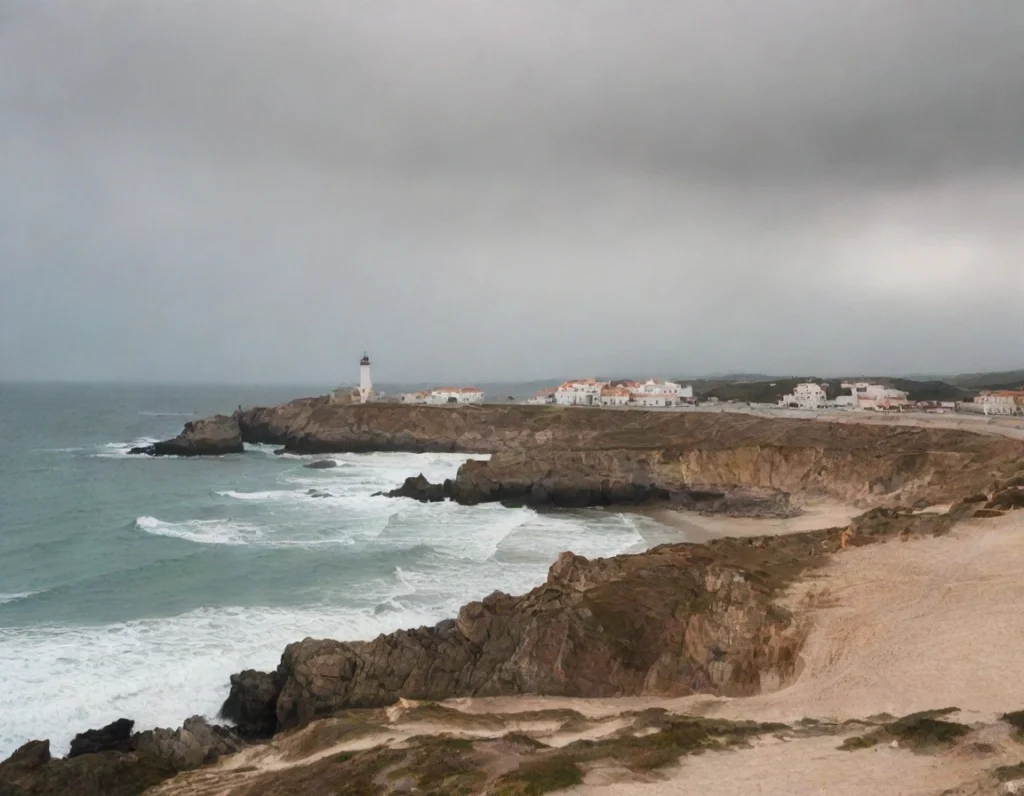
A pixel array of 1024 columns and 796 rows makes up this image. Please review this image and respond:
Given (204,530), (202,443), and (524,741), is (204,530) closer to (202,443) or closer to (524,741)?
(524,741)

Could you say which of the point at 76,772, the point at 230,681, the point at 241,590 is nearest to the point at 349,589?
the point at 241,590

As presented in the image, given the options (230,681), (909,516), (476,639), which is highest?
(909,516)

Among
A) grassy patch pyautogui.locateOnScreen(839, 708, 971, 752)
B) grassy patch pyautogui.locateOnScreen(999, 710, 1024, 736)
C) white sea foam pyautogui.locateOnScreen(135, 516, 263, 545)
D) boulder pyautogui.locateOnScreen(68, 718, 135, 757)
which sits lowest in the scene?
boulder pyautogui.locateOnScreen(68, 718, 135, 757)

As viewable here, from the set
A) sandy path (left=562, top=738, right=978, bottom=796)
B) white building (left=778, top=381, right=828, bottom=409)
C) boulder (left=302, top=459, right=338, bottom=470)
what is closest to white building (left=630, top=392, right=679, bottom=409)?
white building (left=778, top=381, right=828, bottom=409)

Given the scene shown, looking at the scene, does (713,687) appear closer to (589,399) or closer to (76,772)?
(76,772)

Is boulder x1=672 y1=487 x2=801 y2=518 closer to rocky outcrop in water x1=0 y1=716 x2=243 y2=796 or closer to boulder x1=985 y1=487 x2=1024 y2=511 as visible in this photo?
boulder x1=985 y1=487 x2=1024 y2=511

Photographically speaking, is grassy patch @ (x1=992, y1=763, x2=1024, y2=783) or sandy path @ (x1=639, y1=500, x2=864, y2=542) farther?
sandy path @ (x1=639, y1=500, x2=864, y2=542)
